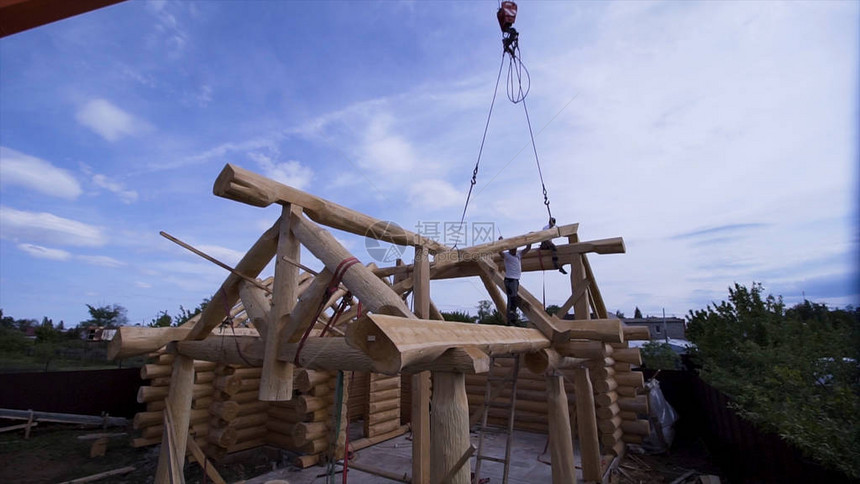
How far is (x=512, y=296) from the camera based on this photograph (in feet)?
20.5

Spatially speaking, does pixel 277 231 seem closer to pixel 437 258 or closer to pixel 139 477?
pixel 437 258

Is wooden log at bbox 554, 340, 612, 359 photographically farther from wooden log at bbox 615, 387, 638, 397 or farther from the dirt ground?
wooden log at bbox 615, 387, 638, 397

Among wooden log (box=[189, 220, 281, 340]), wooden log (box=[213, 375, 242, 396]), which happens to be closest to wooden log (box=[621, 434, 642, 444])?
wooden log (box=[213, 375, 242, 396])

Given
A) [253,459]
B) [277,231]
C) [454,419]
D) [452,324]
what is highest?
[277,231]

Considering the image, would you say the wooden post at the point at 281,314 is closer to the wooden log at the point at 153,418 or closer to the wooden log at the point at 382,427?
the wooden log at the point at 153,418

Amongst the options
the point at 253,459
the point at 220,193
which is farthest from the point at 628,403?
the point at 220,193

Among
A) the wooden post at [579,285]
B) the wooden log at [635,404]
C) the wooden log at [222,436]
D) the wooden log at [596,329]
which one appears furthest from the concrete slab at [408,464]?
the wooden log at [596,329]

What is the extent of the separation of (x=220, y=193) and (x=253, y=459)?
8054 millimetres

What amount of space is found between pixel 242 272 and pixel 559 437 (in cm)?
498

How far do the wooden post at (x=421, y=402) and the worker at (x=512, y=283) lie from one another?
126 cm

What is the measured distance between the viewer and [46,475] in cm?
799

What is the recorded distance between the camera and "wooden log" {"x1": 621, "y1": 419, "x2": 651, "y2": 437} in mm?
9469

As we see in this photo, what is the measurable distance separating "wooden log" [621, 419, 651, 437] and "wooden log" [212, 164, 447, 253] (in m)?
7.63

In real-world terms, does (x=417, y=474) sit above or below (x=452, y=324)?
below
